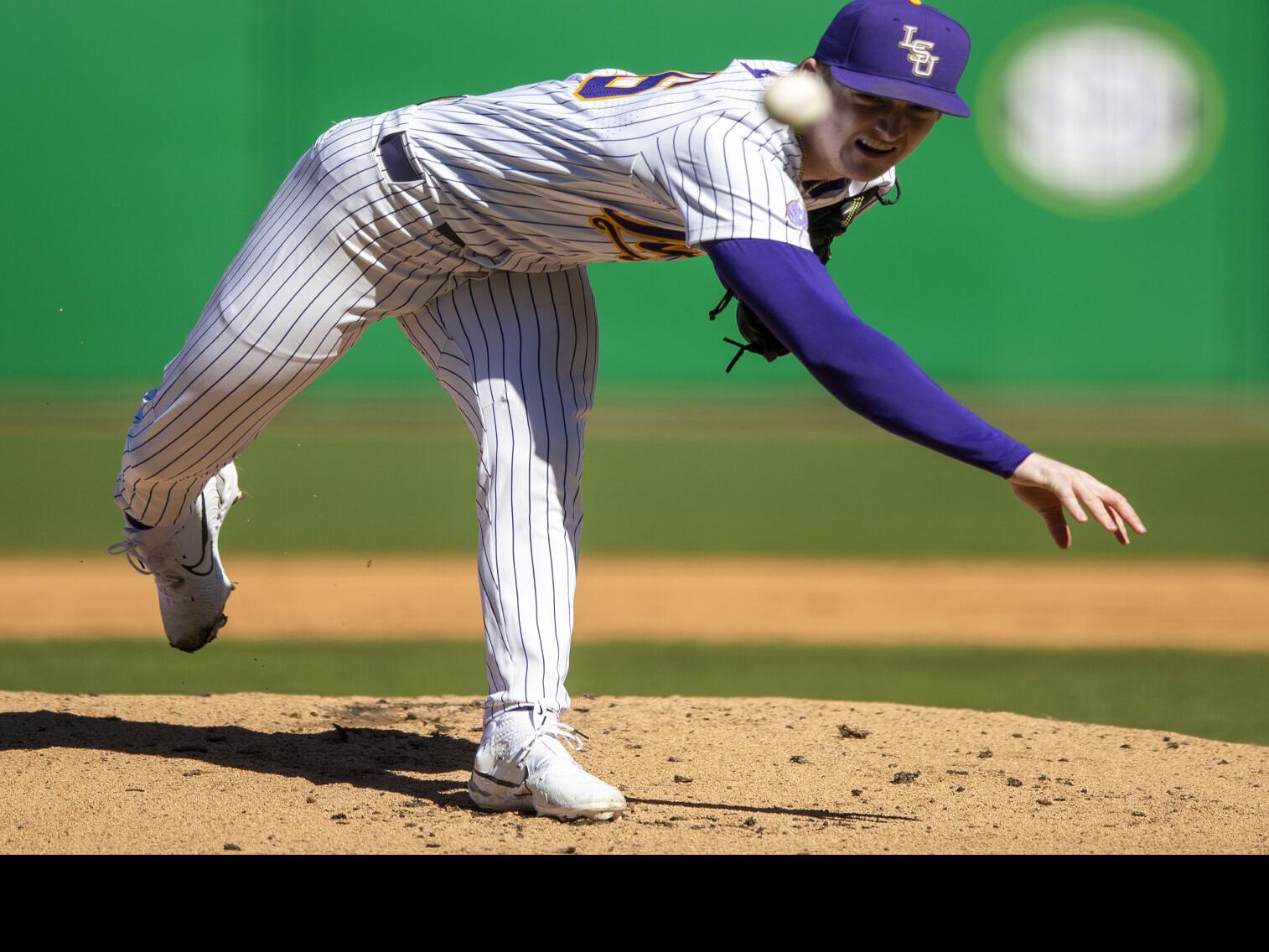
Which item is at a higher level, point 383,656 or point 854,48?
point 854,48

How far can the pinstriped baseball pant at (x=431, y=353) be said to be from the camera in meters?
2.47

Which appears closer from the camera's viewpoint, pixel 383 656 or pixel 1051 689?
pixel 1051 689

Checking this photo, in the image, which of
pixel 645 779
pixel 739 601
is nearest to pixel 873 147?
pixel 645 779

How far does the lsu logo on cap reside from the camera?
6.95 feet

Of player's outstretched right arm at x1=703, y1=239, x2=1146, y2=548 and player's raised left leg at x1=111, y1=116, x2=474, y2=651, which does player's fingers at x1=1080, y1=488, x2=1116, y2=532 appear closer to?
player's outstretched right arm at x1=703, y1=239, x2=1146, y2=548

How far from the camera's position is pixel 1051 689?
475 cm

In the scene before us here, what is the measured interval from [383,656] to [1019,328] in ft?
29.0

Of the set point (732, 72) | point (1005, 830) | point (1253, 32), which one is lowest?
point (1005, 830)

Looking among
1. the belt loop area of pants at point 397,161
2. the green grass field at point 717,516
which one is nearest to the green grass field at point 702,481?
the green grass field at point 717,516

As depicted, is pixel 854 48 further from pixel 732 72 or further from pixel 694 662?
pixel 694 662

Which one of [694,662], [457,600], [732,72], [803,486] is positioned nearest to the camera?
[732,72]

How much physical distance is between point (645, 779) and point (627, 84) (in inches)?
47.8

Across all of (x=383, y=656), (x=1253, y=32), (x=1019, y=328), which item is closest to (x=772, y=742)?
(x=383, y=656)

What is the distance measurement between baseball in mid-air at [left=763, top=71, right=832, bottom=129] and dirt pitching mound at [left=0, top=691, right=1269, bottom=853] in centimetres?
102
